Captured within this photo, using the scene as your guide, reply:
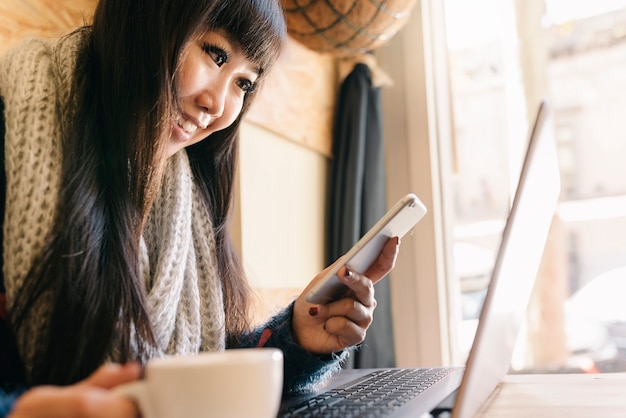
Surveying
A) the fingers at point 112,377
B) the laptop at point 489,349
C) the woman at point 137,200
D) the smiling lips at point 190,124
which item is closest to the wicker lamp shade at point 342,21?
the woman at point 137,200

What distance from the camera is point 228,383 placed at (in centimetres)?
38

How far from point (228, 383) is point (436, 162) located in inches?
57.6

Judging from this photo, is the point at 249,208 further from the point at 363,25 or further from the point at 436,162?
the point at 436,162

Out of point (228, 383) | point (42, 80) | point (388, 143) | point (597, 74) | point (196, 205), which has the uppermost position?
point (597, 74)

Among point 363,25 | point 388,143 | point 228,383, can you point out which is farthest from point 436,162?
point 228,383

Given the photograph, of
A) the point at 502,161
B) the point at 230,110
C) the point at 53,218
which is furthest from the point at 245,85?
the point at 502,161

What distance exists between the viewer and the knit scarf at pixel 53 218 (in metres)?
0.66

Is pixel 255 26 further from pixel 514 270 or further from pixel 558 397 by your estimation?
pixel 558 397

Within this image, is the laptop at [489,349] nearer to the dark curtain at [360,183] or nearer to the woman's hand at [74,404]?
the woman's hand at [74,404]

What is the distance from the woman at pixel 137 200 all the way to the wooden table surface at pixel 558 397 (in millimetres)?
207

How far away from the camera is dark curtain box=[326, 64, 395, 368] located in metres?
1.59

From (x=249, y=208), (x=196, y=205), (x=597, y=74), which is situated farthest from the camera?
(x=597, y=74)

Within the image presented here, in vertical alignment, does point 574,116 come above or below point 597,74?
below

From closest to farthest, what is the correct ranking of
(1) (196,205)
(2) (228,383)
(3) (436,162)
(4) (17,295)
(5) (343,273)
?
1. (2) (228,383)
2. (4) (17,295)
3. (5) (343,273)
4. (1) (196,205)
5. (3) (436,162)
